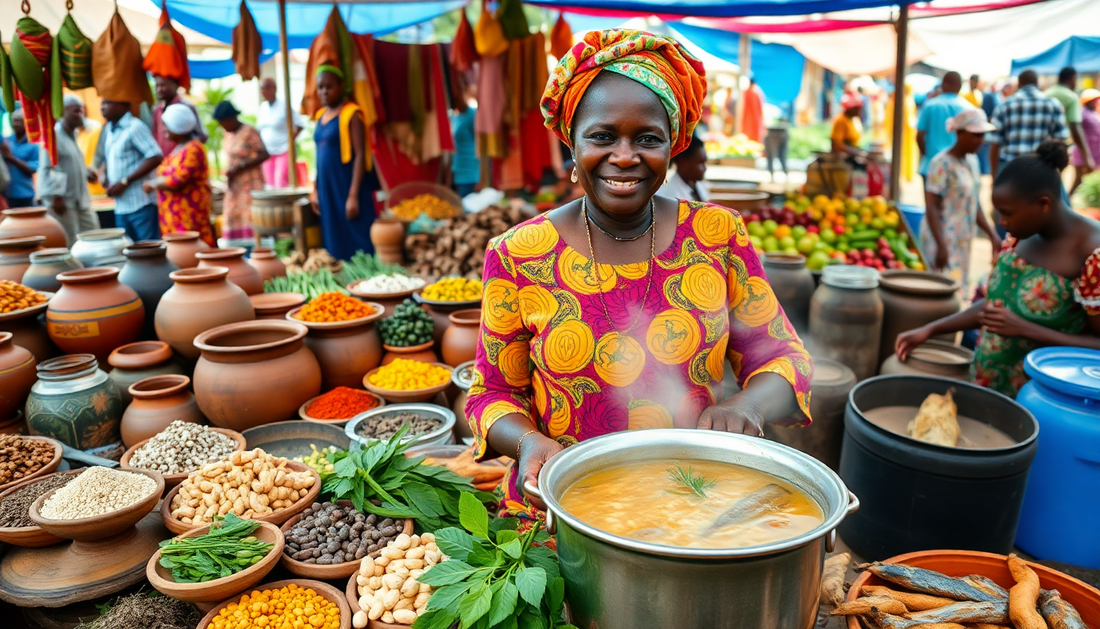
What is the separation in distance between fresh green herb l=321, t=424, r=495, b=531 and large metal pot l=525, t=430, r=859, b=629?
1.02 metres

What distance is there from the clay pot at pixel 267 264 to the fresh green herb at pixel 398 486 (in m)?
3.06

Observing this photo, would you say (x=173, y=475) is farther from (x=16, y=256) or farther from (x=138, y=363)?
(x=16, y=256)

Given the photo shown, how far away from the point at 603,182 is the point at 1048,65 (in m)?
9.03

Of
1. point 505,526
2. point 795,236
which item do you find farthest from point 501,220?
point 505,526

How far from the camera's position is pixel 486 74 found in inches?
278

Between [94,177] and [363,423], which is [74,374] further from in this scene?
[94,177]

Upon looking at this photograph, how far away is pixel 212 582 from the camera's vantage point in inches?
69.2

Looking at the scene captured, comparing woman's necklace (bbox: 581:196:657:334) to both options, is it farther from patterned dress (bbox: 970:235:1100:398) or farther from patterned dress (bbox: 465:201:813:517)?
patterned dress (bbox: 970:235:1100:398)

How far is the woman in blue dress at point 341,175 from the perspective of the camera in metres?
6.49

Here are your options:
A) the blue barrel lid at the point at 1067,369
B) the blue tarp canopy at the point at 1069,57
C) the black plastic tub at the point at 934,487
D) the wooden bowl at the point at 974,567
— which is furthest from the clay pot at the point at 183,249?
the blue tarp canopy at the point at 1069,57

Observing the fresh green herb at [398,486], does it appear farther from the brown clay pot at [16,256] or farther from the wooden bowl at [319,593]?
the brown clay pot at [16,256]

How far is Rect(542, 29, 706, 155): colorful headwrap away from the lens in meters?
1.50

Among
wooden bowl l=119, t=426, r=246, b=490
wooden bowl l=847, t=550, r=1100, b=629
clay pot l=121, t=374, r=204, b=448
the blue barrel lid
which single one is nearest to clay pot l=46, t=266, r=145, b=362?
clay pot l=121, t=374, r=204, b=448

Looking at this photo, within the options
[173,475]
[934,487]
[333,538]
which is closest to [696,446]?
[333,538]
